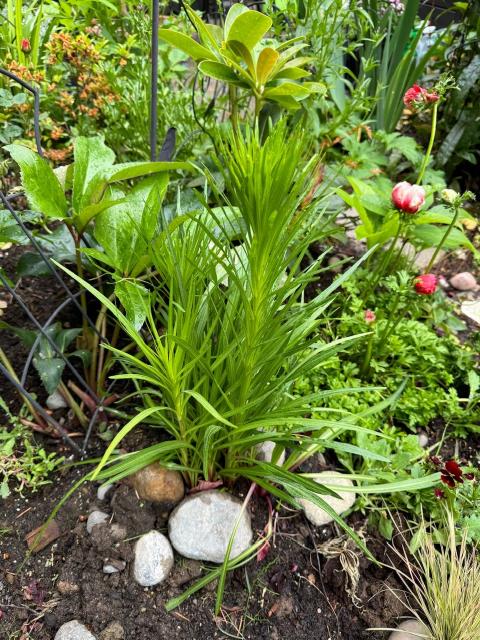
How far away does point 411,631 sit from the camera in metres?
1.07

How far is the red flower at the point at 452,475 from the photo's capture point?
114 centimetres

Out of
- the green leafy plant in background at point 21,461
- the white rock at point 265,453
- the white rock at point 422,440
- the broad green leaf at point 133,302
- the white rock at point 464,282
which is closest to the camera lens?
the broad green leaf at point 133,302

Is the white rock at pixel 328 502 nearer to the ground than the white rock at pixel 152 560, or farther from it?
farther from it

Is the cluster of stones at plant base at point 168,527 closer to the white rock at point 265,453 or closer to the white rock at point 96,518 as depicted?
the white rock at point 96,518

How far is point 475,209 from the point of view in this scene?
99.7 inches

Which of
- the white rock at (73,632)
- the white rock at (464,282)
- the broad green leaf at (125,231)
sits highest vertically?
the broad green leaf at (125,231)

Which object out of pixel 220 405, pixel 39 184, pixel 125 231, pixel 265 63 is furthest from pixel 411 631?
pixel 265 63

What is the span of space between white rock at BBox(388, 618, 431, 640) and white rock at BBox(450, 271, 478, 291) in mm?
1384

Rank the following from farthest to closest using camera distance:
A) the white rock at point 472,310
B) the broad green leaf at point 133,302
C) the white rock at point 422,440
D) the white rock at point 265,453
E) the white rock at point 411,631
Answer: the white rock at point 472,310
the white rock at point 422,440
the white rock at point 265,453
the white rock at point 411,631
the broad green leaf at point 133,302

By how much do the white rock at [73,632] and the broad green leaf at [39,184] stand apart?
0.82 m

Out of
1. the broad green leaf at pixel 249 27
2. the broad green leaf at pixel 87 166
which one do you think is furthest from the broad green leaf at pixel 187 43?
the broad green leaf at pixel 87 166

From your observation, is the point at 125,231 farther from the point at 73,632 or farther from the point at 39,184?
the point at 73,632

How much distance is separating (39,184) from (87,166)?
0.14 meters

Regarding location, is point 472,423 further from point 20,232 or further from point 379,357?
point 20,232
